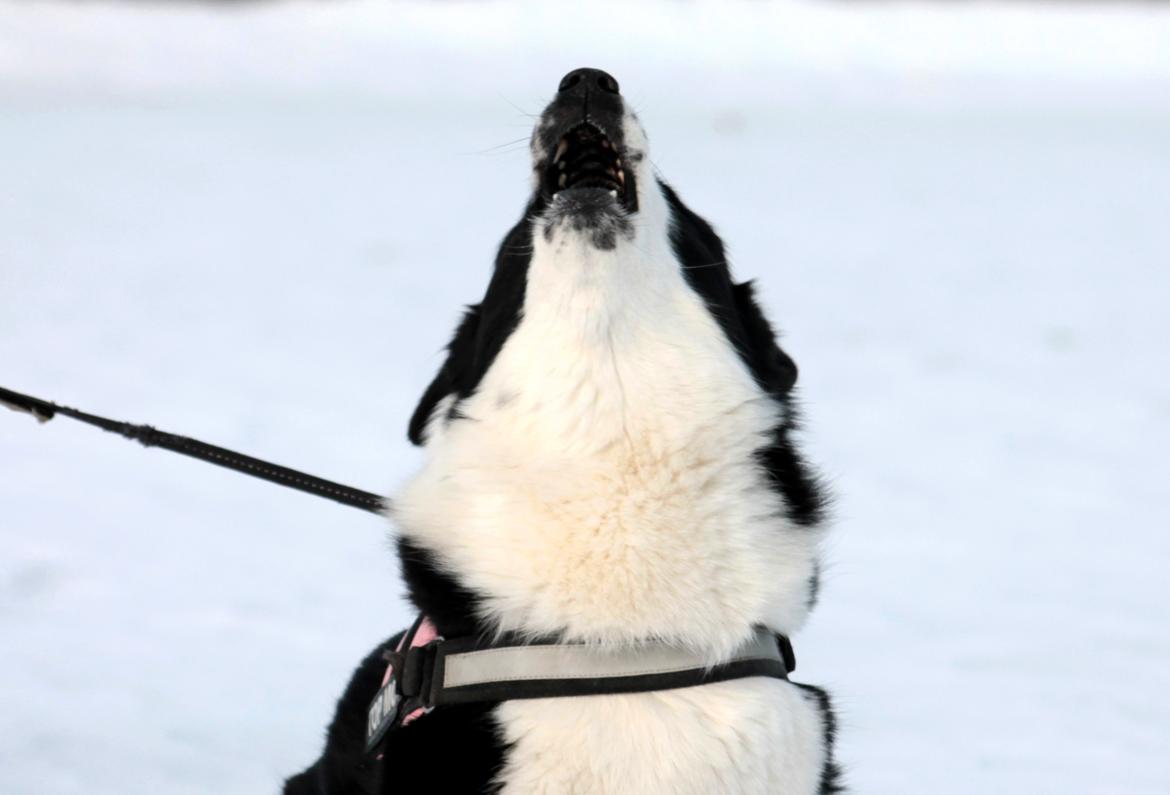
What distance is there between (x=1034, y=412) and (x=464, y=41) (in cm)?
1073

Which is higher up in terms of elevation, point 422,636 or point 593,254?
point 593,254

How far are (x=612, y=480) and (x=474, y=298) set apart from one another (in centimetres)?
652

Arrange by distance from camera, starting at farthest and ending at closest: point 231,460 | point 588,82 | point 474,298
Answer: point 474,298 → point 231,460 → point 588,82

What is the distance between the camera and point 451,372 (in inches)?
112

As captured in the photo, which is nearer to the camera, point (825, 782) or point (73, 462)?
point (825, 782)

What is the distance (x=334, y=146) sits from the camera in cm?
1274

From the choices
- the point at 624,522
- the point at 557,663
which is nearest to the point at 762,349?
the point at 624,522

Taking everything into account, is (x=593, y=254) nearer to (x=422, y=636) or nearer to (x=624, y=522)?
(x=624, y=522)

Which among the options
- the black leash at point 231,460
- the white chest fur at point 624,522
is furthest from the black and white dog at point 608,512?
the black leash at point 231,460

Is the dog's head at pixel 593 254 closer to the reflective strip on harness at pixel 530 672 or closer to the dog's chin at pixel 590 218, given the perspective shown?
the dog's chin at pixel 590 218

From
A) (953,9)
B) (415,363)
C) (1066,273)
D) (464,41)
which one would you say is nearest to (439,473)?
(415,363)

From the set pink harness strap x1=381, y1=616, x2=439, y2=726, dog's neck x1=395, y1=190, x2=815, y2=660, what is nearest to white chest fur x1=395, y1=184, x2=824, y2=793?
dog's neck x1=395, y1=190, x2=815, y2=660

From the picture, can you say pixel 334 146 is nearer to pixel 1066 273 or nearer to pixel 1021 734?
pixel 1066 273

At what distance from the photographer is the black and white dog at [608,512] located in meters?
2.29
